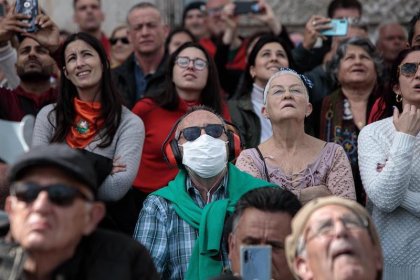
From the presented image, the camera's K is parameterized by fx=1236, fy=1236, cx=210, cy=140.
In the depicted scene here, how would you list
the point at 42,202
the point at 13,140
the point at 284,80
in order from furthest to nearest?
1. the point at 284,80
2. the point at 13,140
3. the point at 42,202

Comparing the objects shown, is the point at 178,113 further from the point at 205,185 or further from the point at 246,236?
the point at 246,236

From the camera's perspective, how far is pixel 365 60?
8.65 metres

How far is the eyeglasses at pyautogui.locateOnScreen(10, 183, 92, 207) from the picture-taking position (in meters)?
4.69

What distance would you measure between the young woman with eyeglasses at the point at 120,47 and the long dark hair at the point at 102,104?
224cm

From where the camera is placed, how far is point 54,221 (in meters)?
4.71

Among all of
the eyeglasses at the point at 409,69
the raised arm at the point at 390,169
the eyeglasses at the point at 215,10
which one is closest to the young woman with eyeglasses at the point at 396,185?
the raised arm at the point at 390,169

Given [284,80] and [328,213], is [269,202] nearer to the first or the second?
[328,213]

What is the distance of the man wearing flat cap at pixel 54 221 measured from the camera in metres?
4.68

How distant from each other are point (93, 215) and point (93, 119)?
2845mm

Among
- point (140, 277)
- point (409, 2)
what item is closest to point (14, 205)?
point (140, 277)

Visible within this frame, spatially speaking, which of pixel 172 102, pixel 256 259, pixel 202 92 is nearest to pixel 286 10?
pixel 202 92

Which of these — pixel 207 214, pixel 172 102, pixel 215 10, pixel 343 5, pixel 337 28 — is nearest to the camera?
pixel 207 214

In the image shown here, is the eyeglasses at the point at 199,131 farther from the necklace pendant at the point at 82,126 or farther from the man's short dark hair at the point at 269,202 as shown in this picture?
the man's short dark hair at the point at 269,202

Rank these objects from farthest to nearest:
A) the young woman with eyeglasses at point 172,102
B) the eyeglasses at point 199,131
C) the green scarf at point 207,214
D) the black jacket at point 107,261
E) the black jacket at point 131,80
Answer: the black jacket at point 131,80, the young woman with eyeglasses at point 172,102, the eyeglasses at point 199,131, the green scarf at point 207,214, the black jacket at point 107,261
